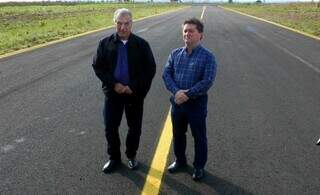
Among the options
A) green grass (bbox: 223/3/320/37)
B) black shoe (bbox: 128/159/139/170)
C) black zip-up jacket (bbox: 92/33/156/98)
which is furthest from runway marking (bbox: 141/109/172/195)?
green grass (bbox: 223/3/320/37)

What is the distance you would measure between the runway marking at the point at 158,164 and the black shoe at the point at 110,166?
1.23 ft

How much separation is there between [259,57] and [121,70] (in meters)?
9.34

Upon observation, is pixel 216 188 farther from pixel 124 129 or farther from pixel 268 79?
pixel 268 79

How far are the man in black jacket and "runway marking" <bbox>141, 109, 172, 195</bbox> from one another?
0.25m

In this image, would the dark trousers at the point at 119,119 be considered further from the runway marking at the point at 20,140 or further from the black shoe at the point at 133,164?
the runway marking at the point at 20,140

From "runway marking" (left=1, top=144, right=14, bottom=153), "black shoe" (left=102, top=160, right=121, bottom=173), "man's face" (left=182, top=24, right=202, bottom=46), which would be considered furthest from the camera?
"runway marking" (left=1, top=144, right=14, bottom=153)

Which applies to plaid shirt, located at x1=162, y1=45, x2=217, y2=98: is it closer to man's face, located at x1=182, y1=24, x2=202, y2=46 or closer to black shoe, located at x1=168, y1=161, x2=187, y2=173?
man's face, located at x1=182, y1=24, x2=202, y2=46

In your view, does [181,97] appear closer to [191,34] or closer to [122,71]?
[191,34]

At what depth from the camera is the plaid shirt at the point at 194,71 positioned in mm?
4449

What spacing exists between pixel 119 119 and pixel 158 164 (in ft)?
2.12

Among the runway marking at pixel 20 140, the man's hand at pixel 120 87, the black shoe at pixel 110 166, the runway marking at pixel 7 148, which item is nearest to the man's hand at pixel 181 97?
the man's hand at pixel 120 87

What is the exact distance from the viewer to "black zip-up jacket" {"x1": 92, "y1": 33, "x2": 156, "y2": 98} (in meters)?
4.69

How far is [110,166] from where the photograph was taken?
4.92 metres

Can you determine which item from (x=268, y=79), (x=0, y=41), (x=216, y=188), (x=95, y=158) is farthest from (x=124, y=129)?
(x=0, y=41)
